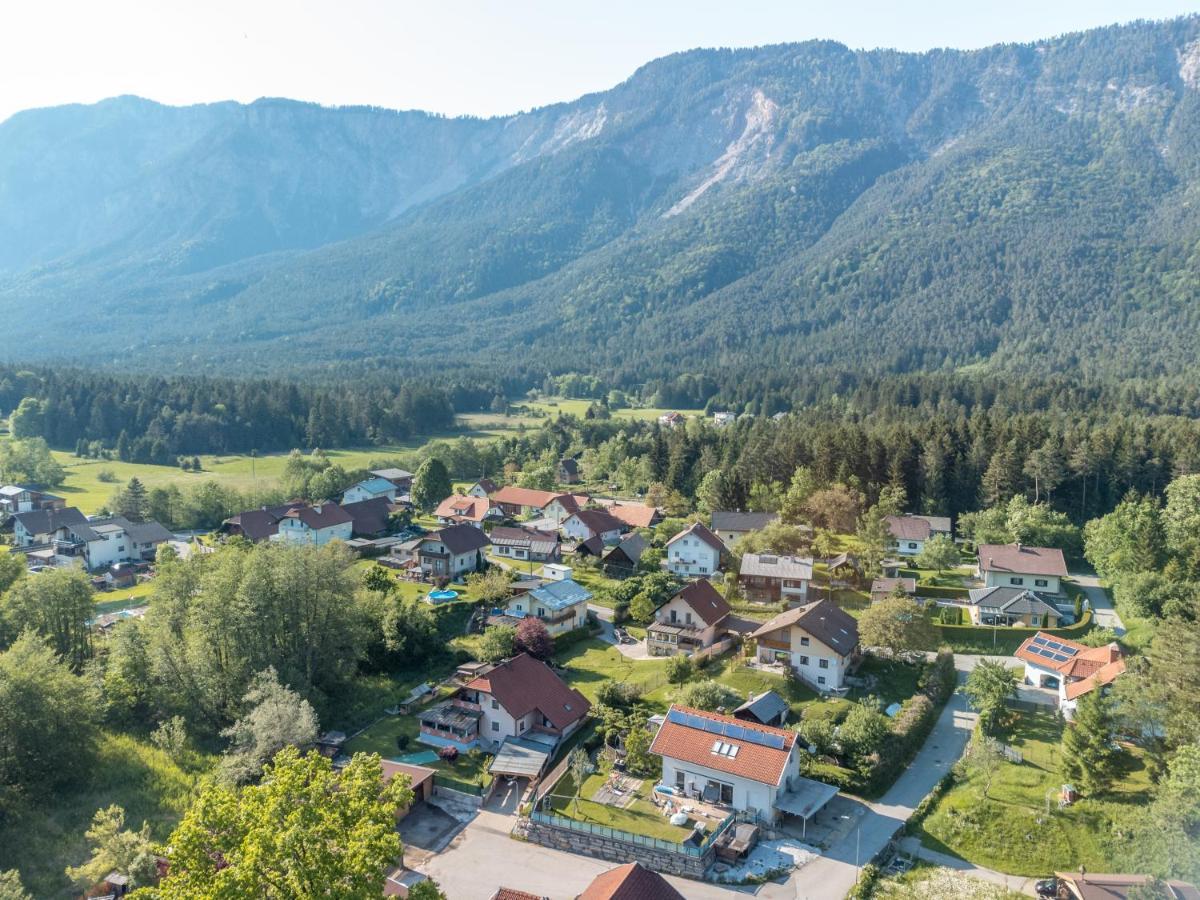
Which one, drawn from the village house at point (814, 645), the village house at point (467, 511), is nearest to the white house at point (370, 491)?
the village house at point (467, 511)

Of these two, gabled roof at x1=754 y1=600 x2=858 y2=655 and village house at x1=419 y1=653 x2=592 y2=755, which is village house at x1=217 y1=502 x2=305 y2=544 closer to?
village house at x1=419 y1=653 x2=592 y2=755

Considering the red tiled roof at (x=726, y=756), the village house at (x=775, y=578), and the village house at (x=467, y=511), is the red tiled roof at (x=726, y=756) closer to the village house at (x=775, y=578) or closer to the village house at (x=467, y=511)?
the village house at (x=775, y=578)

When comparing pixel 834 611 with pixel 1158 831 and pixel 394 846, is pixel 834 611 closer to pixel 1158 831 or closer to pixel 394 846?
pixel 1158 831

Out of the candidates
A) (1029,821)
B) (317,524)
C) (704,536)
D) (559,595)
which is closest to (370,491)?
(317,524)

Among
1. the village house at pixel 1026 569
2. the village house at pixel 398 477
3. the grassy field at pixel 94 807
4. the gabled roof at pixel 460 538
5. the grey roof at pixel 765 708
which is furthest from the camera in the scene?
the village house at pixel 398 477

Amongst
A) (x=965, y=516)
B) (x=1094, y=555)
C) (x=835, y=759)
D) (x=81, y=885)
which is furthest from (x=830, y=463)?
(x=81, y=885)

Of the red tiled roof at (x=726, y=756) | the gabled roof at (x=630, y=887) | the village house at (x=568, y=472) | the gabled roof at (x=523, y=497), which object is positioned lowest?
the village house at (x=568, y=472)

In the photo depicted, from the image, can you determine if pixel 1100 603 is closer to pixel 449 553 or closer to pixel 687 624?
pixel 687 624

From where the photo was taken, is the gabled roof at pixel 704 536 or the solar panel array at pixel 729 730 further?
the gabled roof at pixel 704 536
